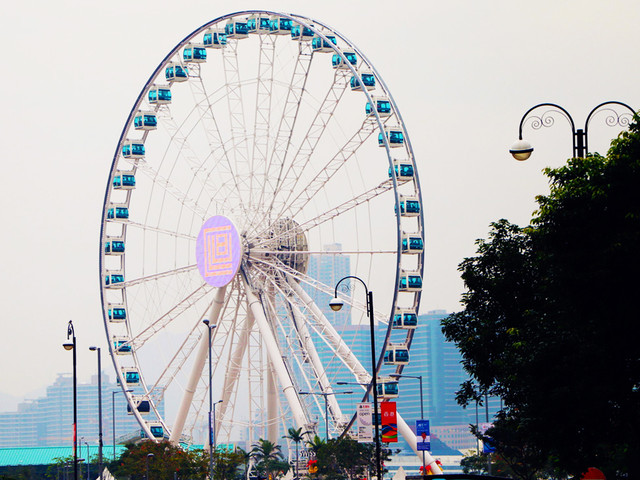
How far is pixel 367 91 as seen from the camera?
57.8 m

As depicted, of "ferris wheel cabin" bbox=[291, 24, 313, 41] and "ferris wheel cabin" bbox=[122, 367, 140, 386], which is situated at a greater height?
"ferris wheel cabin" bbox=[291, 24, 313, 41]

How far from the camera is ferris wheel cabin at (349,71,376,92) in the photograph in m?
58.7

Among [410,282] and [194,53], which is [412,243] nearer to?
[410,282]

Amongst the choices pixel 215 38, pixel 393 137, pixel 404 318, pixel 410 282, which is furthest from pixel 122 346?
pixel 393 137

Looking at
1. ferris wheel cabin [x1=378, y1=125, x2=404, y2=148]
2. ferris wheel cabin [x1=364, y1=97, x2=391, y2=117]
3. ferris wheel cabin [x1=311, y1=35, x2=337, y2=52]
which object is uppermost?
ferris wheel cabin [x1=311, y1=35, x2=337, y2=52]

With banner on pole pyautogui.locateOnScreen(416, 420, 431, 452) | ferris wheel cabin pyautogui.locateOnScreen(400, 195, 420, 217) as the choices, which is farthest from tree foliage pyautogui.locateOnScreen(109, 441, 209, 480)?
ferris wheel cabin pyautogui.locateOnScreen(400, 195, 420, 217)

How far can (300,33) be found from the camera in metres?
61.5

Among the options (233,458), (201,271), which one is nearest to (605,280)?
(201,271)

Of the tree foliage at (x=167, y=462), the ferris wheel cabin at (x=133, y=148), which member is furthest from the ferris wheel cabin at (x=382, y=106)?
the tree foliage at (x=167, y=462)

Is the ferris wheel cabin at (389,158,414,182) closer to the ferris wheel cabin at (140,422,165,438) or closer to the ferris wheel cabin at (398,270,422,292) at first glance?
the ferris wheel cabin at (398,270,422,292)

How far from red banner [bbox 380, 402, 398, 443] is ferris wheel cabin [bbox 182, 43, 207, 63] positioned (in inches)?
1083

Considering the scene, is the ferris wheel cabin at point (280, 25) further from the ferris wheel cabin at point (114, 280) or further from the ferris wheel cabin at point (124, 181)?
the ferris wheel cabin at point (114, 280)

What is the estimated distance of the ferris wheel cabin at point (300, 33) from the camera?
201 ft

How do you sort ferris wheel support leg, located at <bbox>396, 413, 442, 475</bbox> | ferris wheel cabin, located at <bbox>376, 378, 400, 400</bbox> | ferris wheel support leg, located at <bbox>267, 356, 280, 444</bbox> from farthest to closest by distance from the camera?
ferris wheel support leg, located at <bbox>267, 356, 280, 444</bbox> < ferris wheel support leg, located at <bbox>396, 413, 442, 475</bbox> < ferris wheel cabin, located at <bbox>376, 378, 400, 400</bbox>
